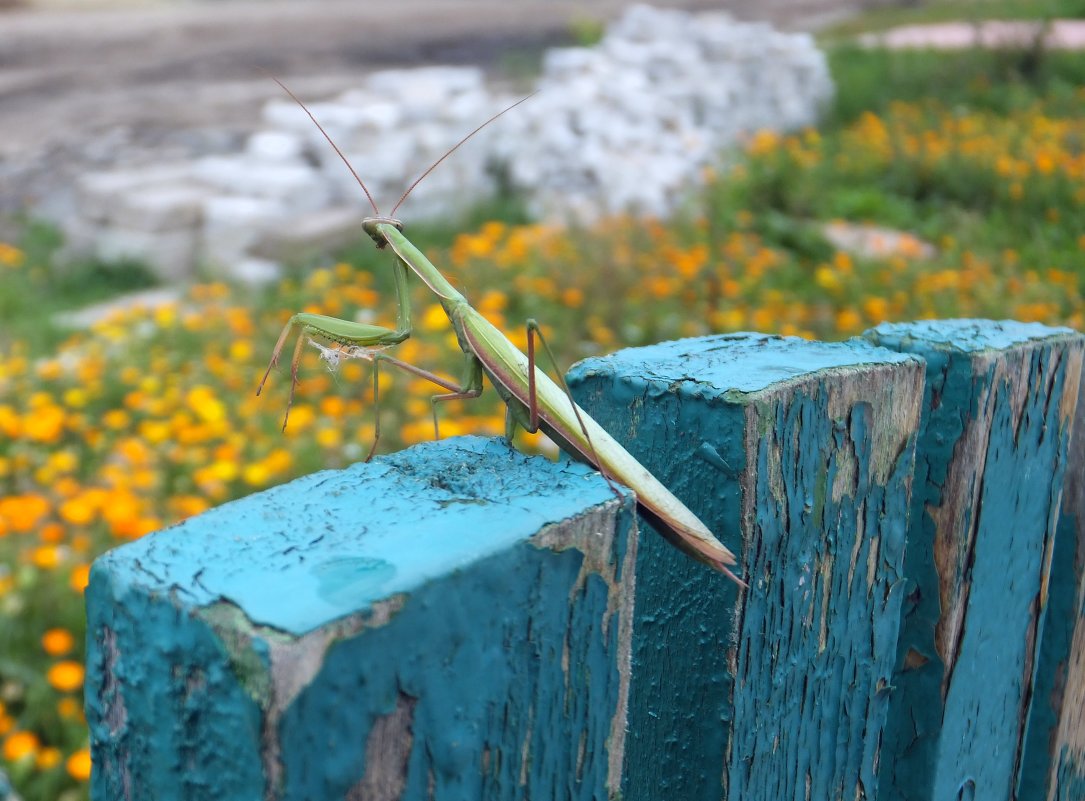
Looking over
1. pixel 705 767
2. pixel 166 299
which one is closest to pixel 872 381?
pixel 705 767

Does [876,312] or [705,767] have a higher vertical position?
[705,767]

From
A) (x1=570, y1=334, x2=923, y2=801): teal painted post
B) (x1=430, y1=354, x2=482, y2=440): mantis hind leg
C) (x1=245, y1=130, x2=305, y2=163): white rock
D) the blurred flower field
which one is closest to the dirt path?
(x1=245, y1=130, x2=305, y2=163): white rock

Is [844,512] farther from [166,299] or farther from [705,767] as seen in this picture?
[166,299]

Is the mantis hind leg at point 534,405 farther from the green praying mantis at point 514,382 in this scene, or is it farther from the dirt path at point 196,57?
the dirt path at point 196,57

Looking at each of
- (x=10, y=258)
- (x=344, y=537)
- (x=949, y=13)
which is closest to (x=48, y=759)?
(x=344, y=537)

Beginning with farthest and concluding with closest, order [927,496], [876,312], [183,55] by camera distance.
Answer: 1. [183,55]
2. [876,312]
3. [927,496]

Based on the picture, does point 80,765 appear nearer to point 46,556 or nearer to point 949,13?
point 46,556

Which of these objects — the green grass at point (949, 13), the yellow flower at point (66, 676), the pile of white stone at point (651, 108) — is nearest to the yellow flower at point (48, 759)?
the yellow flower at point (66, 676)
